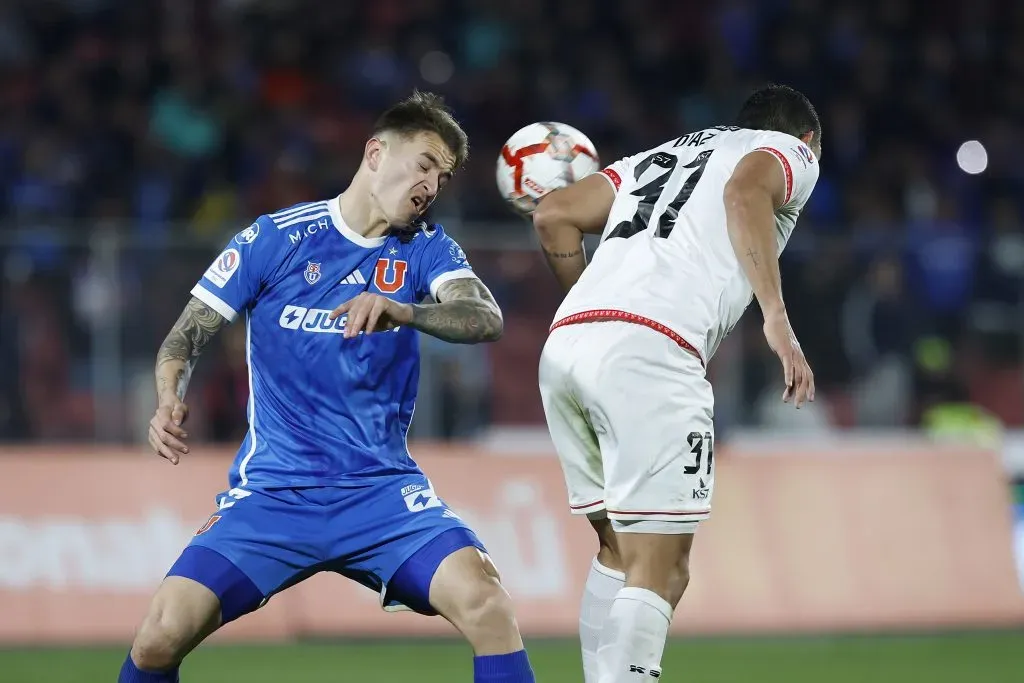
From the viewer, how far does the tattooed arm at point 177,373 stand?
4.83 m

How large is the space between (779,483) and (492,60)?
7797 mm

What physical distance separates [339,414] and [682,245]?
4.44 ft

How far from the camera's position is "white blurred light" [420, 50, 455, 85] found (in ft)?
54.5

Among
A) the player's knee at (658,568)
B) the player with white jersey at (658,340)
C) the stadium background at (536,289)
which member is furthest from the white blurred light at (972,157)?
the player's knee at (658,568)

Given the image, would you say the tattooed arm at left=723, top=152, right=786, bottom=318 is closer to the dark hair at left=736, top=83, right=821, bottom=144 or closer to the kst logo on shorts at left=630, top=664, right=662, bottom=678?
the dark hair at left=736, top=83, right=821, bottom=144

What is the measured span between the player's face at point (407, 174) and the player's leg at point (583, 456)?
0.70 m

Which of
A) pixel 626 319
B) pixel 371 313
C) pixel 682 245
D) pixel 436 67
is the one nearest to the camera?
pixel 371 313

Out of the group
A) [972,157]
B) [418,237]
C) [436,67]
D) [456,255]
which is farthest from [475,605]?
[972,157]

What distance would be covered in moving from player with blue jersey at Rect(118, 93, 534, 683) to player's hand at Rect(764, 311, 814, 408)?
3.12 ft

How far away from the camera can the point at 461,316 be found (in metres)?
5.00

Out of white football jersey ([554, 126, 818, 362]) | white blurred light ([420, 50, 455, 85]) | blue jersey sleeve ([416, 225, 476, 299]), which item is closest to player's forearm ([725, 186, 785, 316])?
white football jersey ([554, 126, 818, 362])

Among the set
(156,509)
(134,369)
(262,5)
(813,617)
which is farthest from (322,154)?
(813,617)

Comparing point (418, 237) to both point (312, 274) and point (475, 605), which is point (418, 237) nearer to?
point (312, 274)

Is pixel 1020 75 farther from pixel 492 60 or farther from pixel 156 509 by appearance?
pixel 156 509
